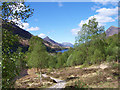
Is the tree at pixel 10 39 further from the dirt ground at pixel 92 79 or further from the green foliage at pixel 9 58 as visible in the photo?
the dirt ground at pixel 92 79

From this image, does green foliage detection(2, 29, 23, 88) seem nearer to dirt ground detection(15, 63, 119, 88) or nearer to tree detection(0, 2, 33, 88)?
tree detection(0, 2, 33, 88)

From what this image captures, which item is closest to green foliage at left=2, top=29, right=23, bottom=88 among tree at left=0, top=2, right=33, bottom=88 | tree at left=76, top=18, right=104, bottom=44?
Result: tree at left=0, top=2, right=33, bottom=88

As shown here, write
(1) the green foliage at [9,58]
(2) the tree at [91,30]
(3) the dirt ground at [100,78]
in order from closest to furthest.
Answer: (1) the green foliage at [9,58] → (3) the dirt ground at [100,78] → (2) the tree at [91,30]

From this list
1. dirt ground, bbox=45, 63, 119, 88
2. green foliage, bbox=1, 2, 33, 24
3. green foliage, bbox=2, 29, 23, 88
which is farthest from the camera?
dirt ground, bbox=45, 63, 119, 88

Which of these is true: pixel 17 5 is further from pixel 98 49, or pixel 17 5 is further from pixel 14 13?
pixel 98 49

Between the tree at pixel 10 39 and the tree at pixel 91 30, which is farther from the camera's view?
the tree at pixel 91 30

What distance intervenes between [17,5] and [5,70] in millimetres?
1471

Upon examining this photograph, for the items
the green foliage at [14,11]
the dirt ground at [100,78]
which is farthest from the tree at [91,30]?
the green foliage at [14,11]

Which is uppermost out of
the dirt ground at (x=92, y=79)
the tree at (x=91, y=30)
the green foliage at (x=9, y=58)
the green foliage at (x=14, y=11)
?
the tree at (x=91, y=30)

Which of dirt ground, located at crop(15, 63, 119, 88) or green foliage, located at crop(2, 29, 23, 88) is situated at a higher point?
green foliage, located at crop(2, 29, 23, 88)

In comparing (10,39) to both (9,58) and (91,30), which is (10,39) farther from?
(91,30)

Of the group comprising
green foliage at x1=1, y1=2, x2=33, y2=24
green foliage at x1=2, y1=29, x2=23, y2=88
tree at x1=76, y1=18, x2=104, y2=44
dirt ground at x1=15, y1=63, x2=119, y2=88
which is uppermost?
tree at x1=76, y1=18, x2=104, y2=44

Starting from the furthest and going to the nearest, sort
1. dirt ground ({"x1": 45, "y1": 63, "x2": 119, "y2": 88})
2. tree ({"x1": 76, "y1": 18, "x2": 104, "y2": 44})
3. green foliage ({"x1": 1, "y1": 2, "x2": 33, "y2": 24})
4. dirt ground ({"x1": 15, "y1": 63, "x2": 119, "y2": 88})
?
tree ({"x1": 76, "y1": 18, "x2": 104, "y2": 44}), dirt ground ({"x1": 15, "y1": 63, "x2": 119, "y2": 88}), dirt ground ({"x1": 45, "y1": 63, "x2": 119, "y2": 88}), green foliage ({"x1": 1, "y1": 2, "x2": 33, "y2": 24})

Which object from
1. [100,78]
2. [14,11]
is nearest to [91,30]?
[100,78]
